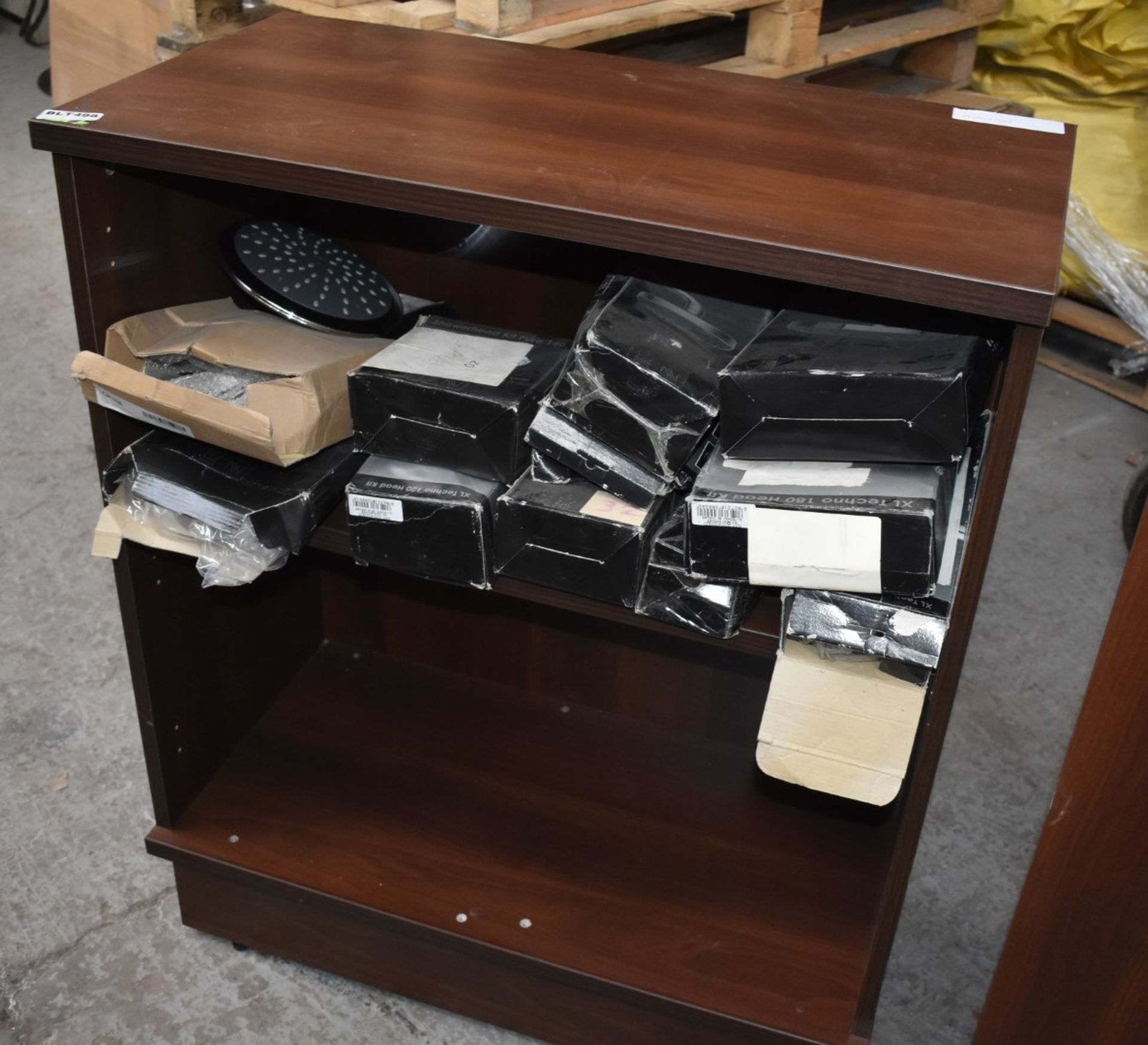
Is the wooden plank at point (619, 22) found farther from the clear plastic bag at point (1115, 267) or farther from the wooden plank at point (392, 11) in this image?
the clear plastic bag at point (1115, 267)

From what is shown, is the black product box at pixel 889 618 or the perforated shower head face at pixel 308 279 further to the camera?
the perforated shower head face at pixel 308 279

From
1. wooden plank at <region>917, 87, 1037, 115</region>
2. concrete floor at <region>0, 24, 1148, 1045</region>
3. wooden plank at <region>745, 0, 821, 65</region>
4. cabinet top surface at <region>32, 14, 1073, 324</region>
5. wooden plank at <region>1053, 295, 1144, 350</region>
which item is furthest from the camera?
wooden plank at <region>1053, 295, 1144, 350</region>

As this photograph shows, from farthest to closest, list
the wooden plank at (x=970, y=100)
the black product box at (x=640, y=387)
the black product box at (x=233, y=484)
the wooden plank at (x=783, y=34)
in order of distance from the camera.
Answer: the wooden plank at (x=970, y=100) → the wooden plank at (x=783, y=34) → the black product box at (x=233, y=484) → the black product box at (x=640, y=387)

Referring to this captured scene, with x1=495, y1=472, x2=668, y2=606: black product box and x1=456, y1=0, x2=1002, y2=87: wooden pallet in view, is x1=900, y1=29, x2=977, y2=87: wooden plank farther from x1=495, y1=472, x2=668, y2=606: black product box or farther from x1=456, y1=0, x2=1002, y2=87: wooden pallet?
x1=495, y1=472, x2=668, y2=606: black product box

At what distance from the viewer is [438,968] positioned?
4.44 feet

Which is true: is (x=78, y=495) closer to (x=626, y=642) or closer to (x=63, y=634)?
(x=63, y=634)

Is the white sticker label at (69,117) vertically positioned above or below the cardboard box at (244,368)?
above

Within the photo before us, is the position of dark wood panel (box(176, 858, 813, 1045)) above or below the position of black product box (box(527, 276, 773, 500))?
below

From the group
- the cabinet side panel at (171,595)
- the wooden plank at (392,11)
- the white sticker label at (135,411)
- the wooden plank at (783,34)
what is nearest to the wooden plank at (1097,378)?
the wooden plank at (783,34)

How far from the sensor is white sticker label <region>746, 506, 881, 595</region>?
0.92 metres

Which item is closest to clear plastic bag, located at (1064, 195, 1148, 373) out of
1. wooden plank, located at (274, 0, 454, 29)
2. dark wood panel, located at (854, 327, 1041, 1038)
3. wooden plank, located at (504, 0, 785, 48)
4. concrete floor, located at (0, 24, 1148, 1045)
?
concrete floor, located at (0, 24, 1148, 1045)

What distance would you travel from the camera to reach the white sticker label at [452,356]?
1.08 m

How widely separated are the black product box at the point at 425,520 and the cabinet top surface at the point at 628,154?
23 cm

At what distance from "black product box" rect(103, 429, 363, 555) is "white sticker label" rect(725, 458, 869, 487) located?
14.7 inches
